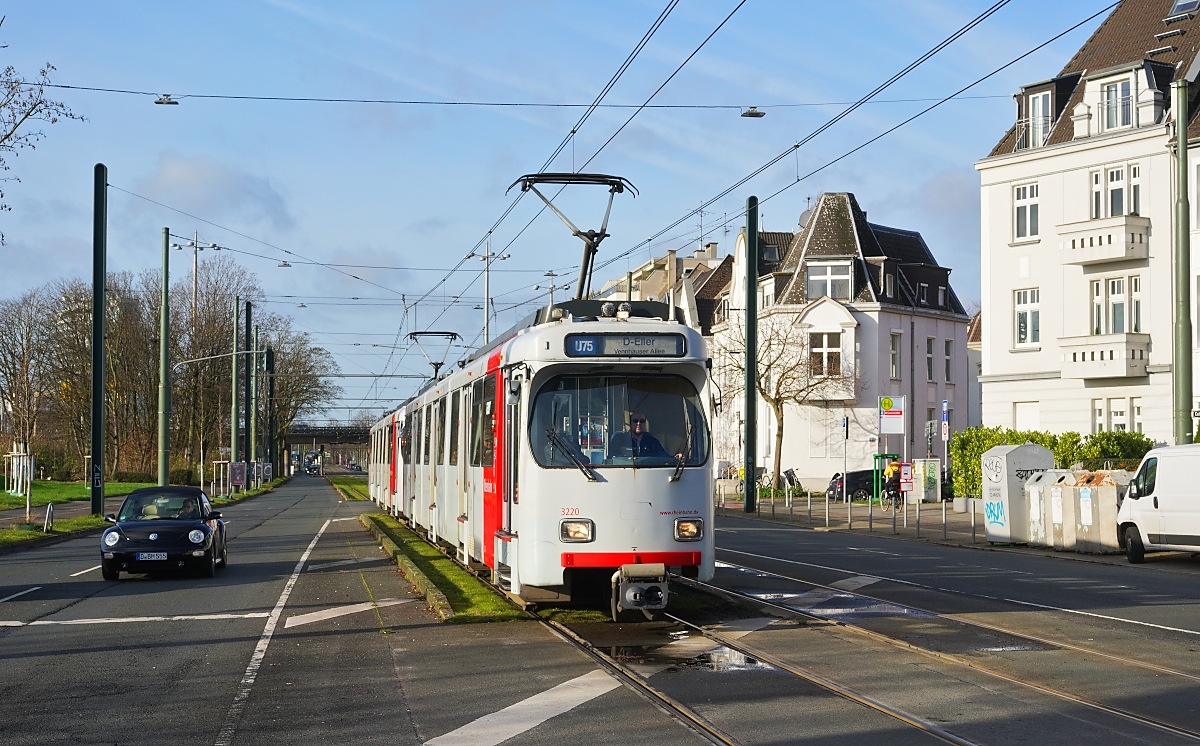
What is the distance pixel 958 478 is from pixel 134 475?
153ft

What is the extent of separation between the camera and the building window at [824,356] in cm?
6241

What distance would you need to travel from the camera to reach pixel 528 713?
29.7 feet

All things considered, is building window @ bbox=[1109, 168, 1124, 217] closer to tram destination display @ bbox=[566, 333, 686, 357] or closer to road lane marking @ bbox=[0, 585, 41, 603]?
tram destination display @ bbox=[566, 333, 686, 357]

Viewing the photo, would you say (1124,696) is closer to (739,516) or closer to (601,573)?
(601,573)

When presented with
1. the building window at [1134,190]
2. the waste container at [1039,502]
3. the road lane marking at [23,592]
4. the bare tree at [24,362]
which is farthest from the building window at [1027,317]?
the bare tree at [24,362]

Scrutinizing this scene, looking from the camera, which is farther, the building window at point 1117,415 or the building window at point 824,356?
the building window at point 824,356

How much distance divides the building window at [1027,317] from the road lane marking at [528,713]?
3592 cm

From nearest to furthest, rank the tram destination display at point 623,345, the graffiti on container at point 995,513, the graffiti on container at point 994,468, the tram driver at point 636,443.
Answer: the tram driver at point 636,443 → the tram destination display at point 623,345 → the graffiti on container at point 994,468 → the graffiti on container at point 995,513

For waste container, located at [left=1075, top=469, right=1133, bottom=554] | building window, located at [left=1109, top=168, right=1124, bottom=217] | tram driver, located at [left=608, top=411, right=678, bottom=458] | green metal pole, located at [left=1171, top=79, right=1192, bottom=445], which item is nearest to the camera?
tram driver, located at [left=608, top=411, right=678, bottom=458]

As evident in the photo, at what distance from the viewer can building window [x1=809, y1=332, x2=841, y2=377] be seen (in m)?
62.4

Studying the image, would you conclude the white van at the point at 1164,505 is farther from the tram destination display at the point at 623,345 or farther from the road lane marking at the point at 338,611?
the road lane marking at the point at 338,611

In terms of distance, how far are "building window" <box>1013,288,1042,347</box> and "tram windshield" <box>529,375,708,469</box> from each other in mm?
32209

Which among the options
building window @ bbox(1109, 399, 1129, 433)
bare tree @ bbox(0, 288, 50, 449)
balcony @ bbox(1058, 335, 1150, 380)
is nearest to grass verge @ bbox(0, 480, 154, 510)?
bare tree @ bbox(0, 288, 50, 449)

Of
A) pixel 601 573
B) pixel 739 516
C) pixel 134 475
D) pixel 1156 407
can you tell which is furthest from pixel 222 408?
pixel 601 573
